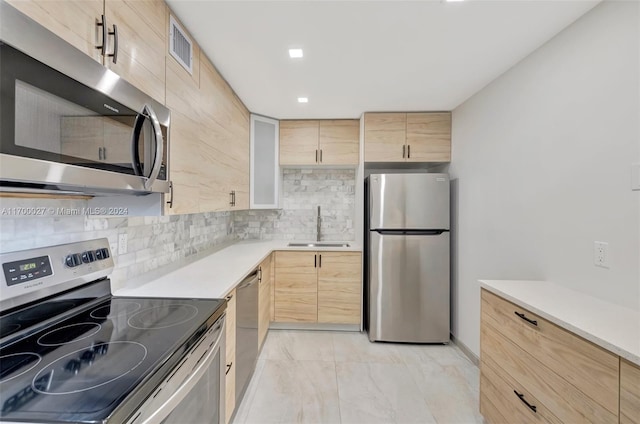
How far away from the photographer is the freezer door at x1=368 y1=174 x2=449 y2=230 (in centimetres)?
283

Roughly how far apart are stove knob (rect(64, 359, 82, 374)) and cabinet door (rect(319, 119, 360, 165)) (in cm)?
278

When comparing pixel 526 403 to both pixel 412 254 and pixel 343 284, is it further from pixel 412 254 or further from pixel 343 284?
pixel 343 284

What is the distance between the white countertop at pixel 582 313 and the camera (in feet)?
3.22

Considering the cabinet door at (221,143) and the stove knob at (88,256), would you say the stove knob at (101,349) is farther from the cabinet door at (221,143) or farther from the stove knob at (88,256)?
the cabinet door at (221,143)

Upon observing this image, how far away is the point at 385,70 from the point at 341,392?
240 cm

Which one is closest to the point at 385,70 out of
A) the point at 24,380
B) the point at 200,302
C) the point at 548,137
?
the point at 548,137

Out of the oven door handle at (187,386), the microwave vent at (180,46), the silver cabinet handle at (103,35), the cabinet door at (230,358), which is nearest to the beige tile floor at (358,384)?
the cabinet door at (230,358)

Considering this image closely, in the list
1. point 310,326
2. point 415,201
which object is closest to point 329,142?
point 415,201

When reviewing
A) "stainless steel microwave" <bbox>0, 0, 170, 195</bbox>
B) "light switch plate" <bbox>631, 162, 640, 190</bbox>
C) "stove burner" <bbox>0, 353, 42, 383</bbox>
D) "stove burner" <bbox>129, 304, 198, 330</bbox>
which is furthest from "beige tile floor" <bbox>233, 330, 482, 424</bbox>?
"stainless steel microwave" <bbox>0, 0, 170, 195</bbox>

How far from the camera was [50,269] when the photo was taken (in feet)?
3.60

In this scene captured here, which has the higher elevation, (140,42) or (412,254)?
(140,42)

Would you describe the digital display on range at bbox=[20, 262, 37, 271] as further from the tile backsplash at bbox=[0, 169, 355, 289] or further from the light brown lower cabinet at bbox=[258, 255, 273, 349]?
the light brown lower cabinet at bbox=[258, 255, 273, 349]

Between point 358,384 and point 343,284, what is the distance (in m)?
1.03

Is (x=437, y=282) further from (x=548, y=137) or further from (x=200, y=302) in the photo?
(x=200, y=302)
